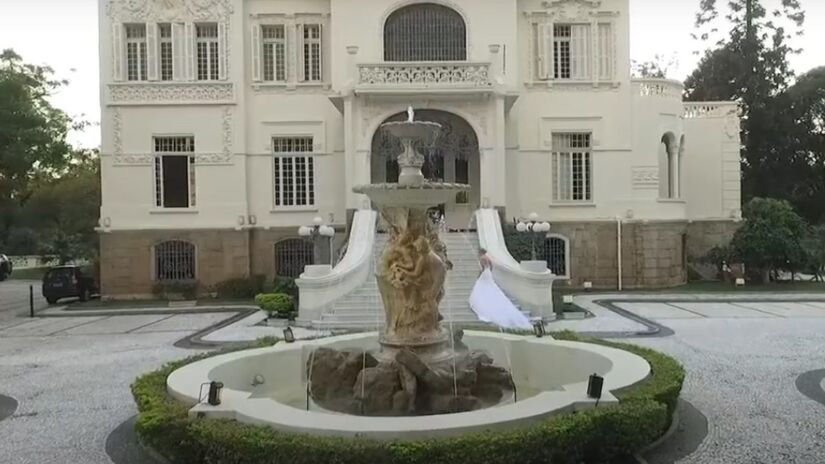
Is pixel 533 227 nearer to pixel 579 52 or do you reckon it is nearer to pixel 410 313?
pixel 579 52

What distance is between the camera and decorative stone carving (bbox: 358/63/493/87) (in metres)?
23.0

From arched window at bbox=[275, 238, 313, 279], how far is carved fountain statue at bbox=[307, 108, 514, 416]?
16.8m

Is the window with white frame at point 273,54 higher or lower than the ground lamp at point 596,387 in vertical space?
higher

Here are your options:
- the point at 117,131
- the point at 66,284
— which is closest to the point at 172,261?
the point at 66,284

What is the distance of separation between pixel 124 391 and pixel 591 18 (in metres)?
20.6

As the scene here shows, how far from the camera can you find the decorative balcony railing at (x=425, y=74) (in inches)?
906

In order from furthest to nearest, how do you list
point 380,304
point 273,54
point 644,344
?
1. point 273,54
2. point 380,304
3. point 644,344

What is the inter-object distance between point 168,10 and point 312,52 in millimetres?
4983

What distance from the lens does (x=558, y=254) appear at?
25.8 m

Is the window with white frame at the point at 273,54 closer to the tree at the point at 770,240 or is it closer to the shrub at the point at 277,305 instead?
the shrub at the point at 277,305

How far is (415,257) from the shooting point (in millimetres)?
8906

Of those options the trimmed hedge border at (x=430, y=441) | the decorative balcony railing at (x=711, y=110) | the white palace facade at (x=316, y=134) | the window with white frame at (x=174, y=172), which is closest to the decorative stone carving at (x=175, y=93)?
the white palace facade at (x=316, y=134)

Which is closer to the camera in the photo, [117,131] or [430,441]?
[430,441]

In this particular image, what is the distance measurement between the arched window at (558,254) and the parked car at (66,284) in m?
16.0
